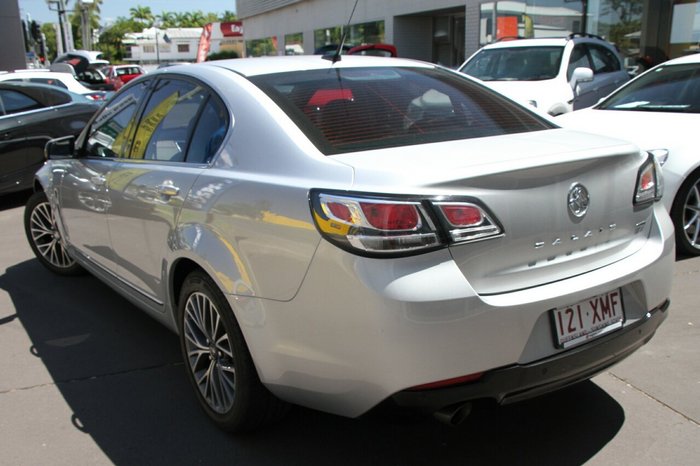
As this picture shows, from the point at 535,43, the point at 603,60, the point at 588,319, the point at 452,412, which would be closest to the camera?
the point at 452,412

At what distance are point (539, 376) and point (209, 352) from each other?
1484 millimetres

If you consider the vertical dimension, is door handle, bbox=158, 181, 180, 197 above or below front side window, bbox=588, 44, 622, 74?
below

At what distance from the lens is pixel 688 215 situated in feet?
17.2

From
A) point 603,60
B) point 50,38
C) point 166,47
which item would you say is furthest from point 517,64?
point 50,38

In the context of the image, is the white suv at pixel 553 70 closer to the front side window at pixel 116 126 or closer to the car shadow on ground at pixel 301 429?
the front side window at pixel 116 126

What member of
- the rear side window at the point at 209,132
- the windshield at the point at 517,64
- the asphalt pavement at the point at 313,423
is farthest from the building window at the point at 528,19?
the rear side window at the point at 209,132

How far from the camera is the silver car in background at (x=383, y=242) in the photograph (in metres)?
2.23

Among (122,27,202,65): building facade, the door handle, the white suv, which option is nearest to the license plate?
the door handle

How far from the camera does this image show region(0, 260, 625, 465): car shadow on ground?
111 inches

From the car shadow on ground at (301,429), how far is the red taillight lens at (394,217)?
0.66m

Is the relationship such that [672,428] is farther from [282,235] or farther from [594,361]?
[282,235]

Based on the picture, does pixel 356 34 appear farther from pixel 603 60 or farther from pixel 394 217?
pixel 394 217

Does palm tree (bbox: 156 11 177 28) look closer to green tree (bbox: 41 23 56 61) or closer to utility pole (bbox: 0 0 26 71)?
green tree (bbox: 41 23 56 61)

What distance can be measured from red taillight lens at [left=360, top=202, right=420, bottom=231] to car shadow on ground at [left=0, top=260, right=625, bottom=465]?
66cm
